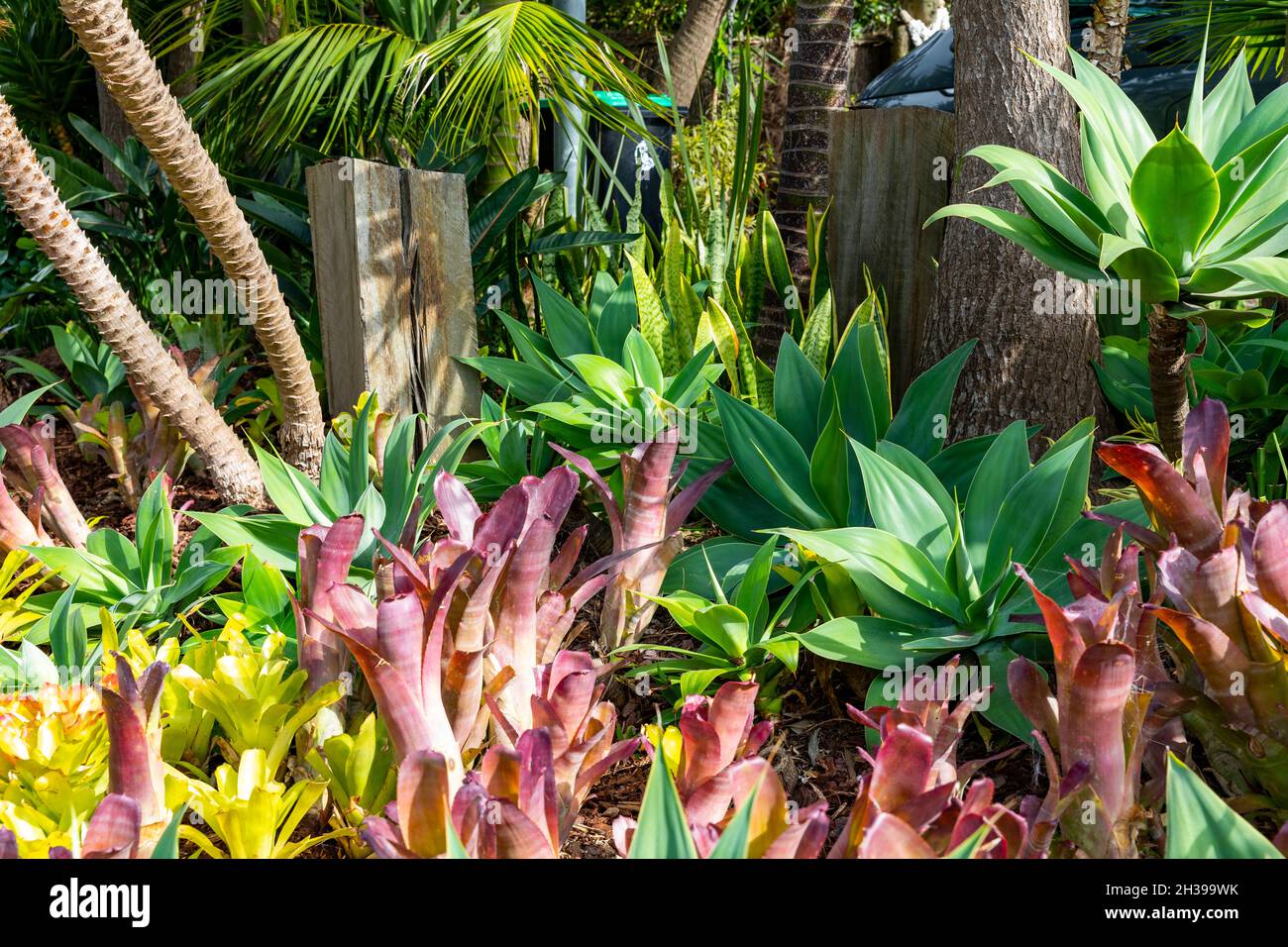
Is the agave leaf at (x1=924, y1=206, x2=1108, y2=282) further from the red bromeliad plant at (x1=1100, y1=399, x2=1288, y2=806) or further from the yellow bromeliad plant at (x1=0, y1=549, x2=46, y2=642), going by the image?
the yellow bromeliad plant at (x1=0, y1=549, x2=46, y2=642)

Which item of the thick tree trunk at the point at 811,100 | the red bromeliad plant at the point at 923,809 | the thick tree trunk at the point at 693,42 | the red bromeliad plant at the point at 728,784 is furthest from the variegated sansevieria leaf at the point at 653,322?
the thick tree trunk at the point at 693,42

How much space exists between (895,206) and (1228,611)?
1.67m

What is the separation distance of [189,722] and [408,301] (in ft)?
4.60

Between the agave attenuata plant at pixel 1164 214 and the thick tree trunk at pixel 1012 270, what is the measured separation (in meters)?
0.39

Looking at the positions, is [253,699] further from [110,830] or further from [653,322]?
[653,322]

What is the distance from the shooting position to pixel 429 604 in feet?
4.83

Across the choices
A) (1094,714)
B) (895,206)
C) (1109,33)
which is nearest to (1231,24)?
(1109,33)

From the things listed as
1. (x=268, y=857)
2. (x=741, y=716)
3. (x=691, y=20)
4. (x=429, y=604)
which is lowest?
(x=268, y=857)

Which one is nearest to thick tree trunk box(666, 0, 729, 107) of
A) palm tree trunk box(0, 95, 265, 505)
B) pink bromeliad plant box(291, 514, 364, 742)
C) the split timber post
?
the split timber post

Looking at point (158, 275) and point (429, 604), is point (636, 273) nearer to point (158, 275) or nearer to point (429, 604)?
point (429, 604)

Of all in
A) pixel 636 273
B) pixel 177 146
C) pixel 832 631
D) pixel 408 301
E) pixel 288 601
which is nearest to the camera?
pixel 832 631

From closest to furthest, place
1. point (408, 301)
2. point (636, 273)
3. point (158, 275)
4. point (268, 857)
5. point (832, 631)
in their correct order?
point (268, 857), point (832, 631), point (636, 273), point (408, 301), point (158, 275)
